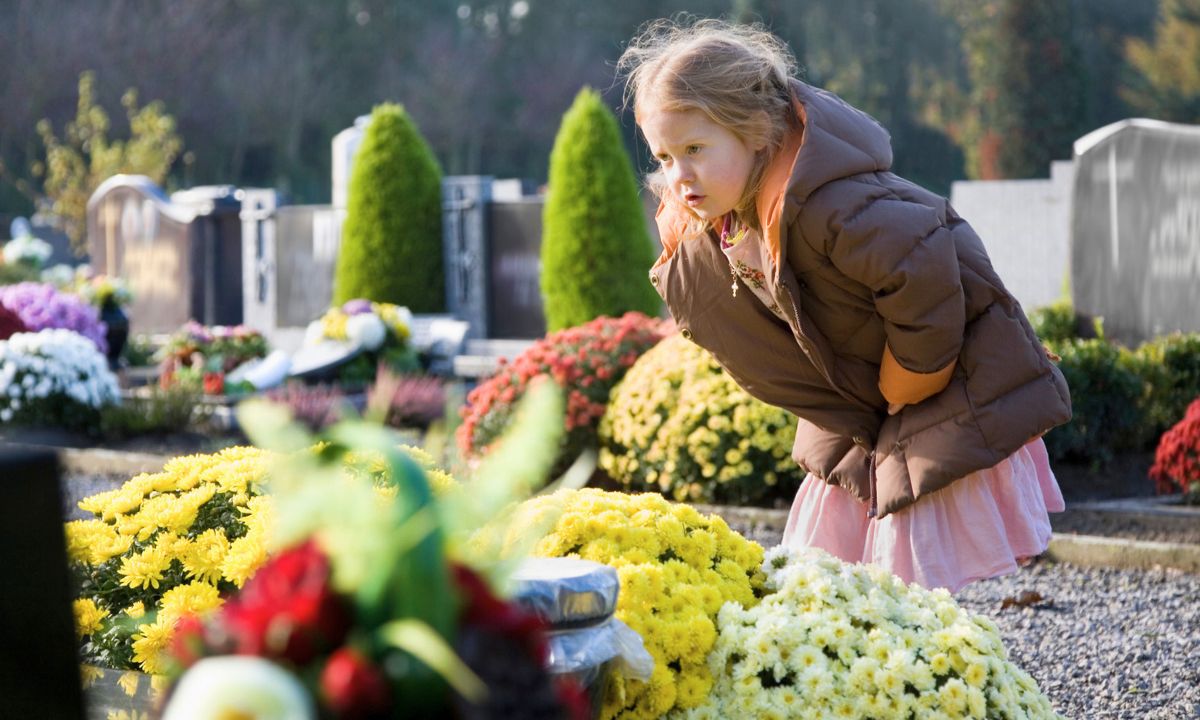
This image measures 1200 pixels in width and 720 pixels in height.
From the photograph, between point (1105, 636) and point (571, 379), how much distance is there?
3.56 meters

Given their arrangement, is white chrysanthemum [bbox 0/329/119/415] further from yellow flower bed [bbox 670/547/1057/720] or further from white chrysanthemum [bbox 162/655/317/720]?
white chrysanthemum [bbox 162/655/317/720]

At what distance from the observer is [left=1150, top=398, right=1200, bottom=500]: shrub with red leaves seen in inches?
249

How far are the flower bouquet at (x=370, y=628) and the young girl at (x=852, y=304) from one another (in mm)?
1739

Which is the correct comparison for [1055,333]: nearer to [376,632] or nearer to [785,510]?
[785,510]

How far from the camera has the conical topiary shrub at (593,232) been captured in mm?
12711

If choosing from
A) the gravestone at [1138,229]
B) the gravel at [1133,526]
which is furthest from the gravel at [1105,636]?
the gravestone at [1138,229]

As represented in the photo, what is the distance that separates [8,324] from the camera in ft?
35.4

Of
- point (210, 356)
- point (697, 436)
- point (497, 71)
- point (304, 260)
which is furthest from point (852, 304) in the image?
point (497, 71)


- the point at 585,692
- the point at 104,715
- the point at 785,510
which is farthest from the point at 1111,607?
the point at 104,715

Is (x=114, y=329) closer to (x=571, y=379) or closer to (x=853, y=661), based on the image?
(x=571, y=379)

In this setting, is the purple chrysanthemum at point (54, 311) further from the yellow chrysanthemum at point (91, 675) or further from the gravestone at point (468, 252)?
the yellow chrysanthemum at point (91, 675)

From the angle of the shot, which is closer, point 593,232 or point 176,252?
point 593,232

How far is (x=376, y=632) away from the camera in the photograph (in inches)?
40.6

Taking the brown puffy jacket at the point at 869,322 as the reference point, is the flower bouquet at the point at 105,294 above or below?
below
